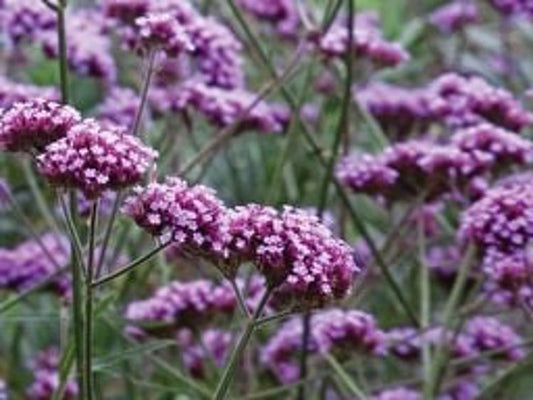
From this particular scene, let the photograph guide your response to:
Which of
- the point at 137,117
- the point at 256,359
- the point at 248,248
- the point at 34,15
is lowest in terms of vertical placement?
the point at 256,359

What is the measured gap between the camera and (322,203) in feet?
6.43

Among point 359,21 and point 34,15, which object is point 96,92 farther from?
point 34,15

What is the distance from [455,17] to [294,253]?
211 cm

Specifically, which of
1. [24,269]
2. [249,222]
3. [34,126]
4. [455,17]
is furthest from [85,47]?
[455,17]

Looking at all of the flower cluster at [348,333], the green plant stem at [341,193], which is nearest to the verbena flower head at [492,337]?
the green plant stem at [341,193]

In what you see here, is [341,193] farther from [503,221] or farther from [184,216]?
[184,216]

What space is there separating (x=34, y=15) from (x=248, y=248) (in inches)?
40.5

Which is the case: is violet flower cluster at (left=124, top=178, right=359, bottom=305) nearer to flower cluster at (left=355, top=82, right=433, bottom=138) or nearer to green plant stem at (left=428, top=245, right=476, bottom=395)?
green plant stem at (left=428, top=245, right=476, bottom=395)

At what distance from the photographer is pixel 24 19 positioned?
2121 mm

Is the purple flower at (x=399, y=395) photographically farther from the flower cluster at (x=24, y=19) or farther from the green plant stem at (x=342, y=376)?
the flower cluster at (x=24, y=19)

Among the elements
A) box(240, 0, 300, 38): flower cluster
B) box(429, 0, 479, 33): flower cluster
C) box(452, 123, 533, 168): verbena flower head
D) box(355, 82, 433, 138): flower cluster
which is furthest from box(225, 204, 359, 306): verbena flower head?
box(429, 0, 479, 33): flower cluster

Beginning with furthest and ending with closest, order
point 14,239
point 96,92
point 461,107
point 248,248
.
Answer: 1. point 96,92
2. point 14,239
3. point 461,107
4. point 248,248

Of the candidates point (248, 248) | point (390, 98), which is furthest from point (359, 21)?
point (248, 248)

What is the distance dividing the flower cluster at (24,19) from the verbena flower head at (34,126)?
85cm
